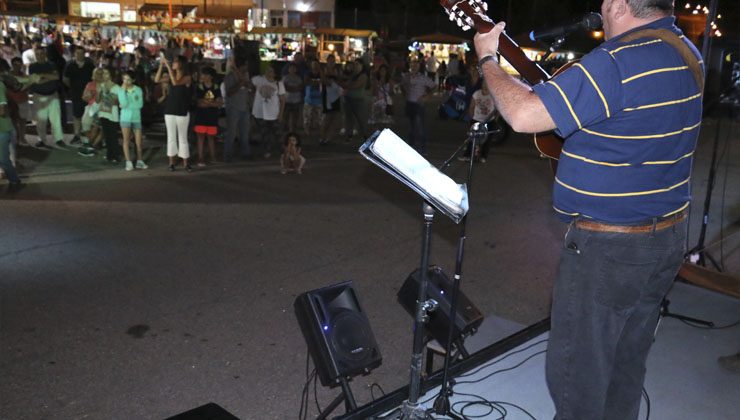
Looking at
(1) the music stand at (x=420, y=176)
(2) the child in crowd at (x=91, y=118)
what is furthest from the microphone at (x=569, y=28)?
(2) the child in crowd at (x=91, y=118)

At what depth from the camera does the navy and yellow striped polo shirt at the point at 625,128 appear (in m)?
2.35

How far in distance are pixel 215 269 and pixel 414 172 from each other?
169 inches

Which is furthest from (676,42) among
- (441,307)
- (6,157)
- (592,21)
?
(6,157)

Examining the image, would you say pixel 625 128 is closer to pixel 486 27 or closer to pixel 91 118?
pixel 486 27

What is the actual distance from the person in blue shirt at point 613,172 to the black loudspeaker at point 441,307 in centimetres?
112

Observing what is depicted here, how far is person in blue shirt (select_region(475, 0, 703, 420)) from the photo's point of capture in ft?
7.75

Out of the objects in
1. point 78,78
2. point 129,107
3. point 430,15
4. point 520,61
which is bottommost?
point 129,107

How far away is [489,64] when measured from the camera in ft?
8.25

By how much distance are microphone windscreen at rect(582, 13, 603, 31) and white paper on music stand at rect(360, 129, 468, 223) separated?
106cm

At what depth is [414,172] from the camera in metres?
2.80

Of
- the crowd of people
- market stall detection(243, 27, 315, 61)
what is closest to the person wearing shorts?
the crowd of people

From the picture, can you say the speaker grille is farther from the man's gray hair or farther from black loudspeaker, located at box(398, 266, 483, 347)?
the man's gray hair

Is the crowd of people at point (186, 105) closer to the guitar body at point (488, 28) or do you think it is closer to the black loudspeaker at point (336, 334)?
the black loudspeaker at point (336, 334)

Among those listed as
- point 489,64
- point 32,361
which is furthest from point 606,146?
point 32,361
